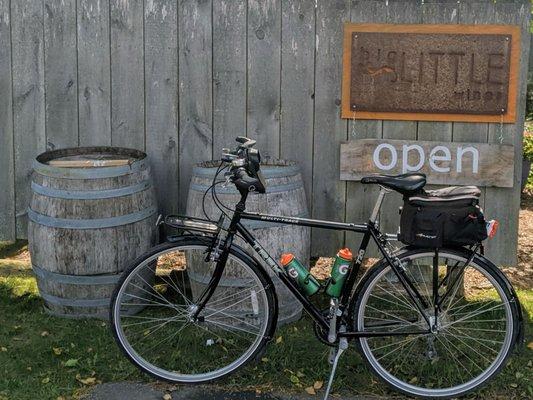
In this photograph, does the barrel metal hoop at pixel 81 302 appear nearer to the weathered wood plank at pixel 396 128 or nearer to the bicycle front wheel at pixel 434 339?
the bicycle front wheel at pixel 434 339

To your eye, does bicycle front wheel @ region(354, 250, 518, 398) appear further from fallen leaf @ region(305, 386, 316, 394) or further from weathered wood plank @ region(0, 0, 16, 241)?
weathered wood plank @ region(0, 0, 16, 241)

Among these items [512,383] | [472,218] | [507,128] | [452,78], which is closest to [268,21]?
[452,78]

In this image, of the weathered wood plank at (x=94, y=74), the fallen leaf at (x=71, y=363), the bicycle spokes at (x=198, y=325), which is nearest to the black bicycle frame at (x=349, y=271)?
the bicycle spokes at (x=198, y=325)

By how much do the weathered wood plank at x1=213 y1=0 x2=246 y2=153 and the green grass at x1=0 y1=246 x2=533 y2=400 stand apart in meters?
1.30

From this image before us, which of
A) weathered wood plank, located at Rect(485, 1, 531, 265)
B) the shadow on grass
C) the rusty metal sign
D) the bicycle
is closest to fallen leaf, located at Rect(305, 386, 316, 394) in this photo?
the bicycle

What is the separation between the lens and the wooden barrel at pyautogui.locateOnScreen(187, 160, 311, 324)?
15.0ft

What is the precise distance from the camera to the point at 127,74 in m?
5.23

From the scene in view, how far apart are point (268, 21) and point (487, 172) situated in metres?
1.64

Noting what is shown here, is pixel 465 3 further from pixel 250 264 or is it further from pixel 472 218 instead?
pixel 250 264

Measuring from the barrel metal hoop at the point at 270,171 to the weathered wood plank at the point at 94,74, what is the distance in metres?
0.91

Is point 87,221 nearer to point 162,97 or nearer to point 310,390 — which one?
point 162,97

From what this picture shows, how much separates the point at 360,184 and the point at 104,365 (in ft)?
6.36

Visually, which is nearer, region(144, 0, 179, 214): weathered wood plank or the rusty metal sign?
the rusty metal sign

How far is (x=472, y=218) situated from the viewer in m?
3.89
